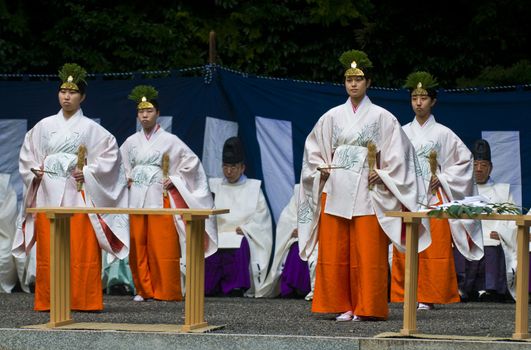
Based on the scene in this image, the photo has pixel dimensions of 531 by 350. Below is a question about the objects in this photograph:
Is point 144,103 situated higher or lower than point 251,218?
higher

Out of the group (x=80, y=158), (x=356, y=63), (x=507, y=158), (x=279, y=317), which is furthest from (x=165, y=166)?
(x=507, y=158)

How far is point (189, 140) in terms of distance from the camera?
1346 centimetres

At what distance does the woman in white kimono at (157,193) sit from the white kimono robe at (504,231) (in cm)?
259

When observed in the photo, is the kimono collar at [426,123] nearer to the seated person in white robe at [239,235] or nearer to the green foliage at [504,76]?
the seated person in white robe at [239,235]

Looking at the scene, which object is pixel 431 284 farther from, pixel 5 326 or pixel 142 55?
pixel 142 55

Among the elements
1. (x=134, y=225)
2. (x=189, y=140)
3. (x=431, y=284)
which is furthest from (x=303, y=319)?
(x=189, y=140)

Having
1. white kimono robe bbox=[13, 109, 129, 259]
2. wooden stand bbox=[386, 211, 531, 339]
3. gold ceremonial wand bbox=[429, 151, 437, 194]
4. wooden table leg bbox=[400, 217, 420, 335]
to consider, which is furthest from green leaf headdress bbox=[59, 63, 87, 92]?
wooden table leg bbox=[400, 217, 420, 335]

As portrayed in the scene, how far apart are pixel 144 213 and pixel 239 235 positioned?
434 cm

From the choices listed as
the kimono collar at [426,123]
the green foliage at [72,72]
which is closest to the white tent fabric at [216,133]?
the kimono collar at [426,123]

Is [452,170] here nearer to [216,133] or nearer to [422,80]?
[422,80]

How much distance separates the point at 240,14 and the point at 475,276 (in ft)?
16.3

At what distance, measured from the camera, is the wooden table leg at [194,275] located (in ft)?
28.4

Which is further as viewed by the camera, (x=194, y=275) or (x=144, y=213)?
(x=144, y=213)

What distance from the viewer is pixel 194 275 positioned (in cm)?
870
